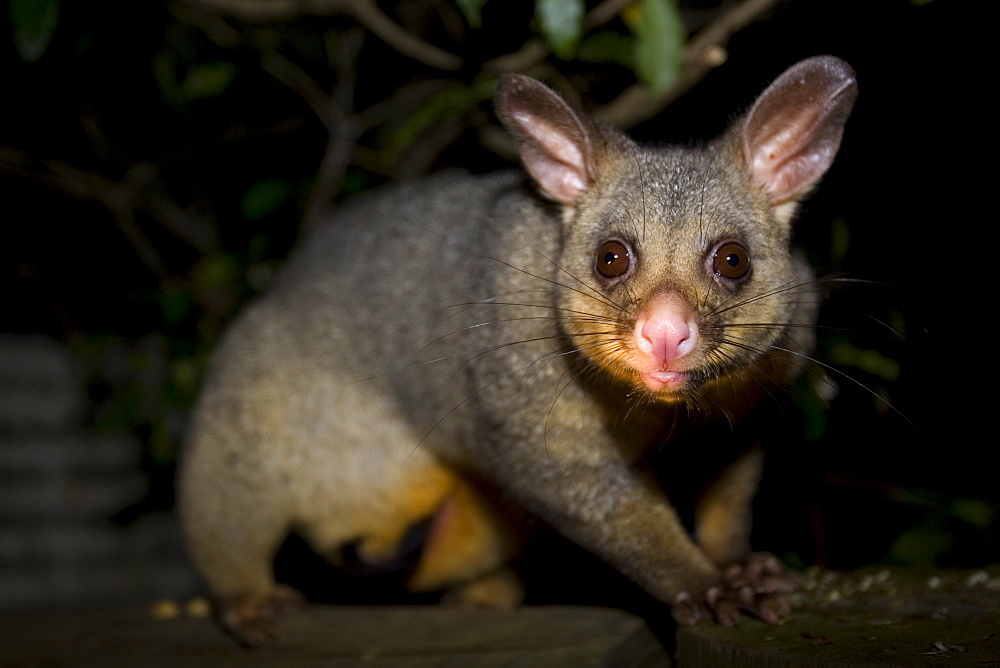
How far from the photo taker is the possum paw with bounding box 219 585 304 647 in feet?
10.2

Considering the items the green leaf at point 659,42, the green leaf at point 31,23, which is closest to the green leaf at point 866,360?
the green leaf at point 659,42

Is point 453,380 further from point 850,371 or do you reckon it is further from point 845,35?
point 845,35

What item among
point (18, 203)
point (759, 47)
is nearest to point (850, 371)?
point (759, 47)

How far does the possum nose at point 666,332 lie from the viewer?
2119mm

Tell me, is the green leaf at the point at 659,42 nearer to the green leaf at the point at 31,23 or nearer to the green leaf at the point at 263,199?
the green leaf at the point at 31,23

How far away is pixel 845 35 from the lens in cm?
363

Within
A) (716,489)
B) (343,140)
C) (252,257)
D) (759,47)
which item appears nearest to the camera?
(716,489)

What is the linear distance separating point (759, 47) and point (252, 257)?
2.50 meters

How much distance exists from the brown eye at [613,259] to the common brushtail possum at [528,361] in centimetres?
1

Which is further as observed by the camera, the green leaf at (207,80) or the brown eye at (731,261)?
the green leaf at (207,80)

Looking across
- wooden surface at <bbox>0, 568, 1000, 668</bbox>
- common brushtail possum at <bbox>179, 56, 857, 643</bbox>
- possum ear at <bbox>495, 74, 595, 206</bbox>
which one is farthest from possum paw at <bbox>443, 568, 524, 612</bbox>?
possum ear at <bbox>495, 74, 595, 206</bbox>

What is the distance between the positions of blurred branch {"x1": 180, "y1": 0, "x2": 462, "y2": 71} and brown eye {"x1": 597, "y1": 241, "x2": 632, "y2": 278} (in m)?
1.50

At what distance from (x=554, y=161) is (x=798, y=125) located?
2.13 ft

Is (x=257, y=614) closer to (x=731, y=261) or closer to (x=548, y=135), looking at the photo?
(x=548, y=135)
